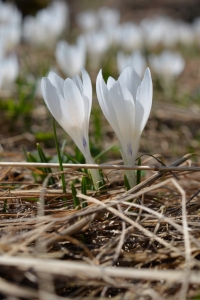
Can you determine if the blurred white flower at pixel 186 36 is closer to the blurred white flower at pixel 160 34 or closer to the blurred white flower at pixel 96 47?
the blurred white flower at pixel 160 34

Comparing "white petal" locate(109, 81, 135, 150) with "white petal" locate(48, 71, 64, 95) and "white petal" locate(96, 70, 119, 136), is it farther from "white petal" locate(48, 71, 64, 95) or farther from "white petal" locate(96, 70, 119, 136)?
"white petal" locate(48, 71, 64, 95)

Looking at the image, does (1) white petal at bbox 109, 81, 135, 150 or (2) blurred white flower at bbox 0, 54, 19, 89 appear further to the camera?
(2) blurred white flower at bbox 0, 54, 19, 89

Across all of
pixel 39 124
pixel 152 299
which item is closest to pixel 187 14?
pixel 39 124

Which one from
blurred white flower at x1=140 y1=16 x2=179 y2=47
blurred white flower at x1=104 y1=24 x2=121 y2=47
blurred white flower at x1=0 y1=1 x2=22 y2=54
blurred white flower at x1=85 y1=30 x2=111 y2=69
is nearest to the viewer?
blurred white flower at x1=0 y1=1 x2=22 y2=54

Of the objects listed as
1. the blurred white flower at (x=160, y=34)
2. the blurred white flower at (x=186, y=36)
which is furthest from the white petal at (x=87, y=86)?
the blurred white flower at (x=186, y=36)

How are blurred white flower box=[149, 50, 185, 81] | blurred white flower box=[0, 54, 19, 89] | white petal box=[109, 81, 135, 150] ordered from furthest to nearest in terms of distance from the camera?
blurred white flower box=[149, 50, 185, 81], blurred white flower box=[0, 54, 19, 89], white petal box=[109, 81, 135, 150]

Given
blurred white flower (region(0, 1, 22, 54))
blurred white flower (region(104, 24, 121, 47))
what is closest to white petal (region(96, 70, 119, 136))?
blurred white flower (region(0, 1, 22, 54))

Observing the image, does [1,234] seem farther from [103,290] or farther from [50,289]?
[103,290]

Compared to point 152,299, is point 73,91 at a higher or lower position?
higher
